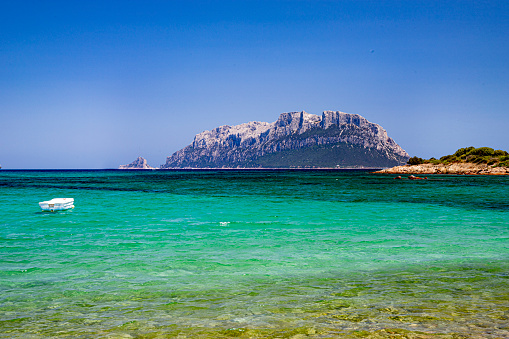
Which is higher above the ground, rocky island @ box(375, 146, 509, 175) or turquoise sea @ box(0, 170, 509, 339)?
rocky island @ box(375, 146, 509, 175)

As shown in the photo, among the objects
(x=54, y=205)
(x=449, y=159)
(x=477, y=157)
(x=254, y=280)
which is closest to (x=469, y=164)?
(x=477, y=157)

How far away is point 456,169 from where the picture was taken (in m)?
163

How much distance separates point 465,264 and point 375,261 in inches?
127

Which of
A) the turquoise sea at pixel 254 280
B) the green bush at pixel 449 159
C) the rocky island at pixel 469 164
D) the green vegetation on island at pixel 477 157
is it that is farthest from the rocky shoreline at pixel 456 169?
the turquoise sea at pixel 254 280

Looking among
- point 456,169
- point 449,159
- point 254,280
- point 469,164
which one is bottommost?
point 254,280

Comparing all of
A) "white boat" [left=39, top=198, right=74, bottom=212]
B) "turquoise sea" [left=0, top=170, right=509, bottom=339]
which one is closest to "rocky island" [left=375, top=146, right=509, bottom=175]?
"turquoise sea" [left=0, top=170, right=509, bottom=339]

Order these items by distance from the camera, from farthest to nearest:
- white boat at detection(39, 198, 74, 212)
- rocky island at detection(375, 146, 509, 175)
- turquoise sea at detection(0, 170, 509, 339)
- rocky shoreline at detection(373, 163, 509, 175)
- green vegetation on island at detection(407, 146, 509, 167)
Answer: green vegetation on island at detection(407, 146, 509, 167), rocky island at detection(375, 146, 509, 175), rocky shoreline at detection(373, 163, 509, 175), white boat at detection(39, 198, 74, 212), turquoise sea at detection(0, 170, 509, 339)

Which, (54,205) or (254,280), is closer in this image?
(254,280)

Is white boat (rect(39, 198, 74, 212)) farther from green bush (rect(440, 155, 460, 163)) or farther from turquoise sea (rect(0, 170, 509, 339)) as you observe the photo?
green bush (rect(440, 155, 460, 163))

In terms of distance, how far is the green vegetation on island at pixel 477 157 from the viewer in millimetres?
150625

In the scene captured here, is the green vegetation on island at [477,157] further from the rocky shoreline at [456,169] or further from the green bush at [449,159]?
the rocky shoreline at [456,169]

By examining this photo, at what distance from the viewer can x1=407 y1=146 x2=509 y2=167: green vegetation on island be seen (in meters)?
151

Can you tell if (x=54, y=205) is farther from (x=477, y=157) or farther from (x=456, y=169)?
(x=477, y=157)

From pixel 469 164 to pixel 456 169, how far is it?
16.9 feet
